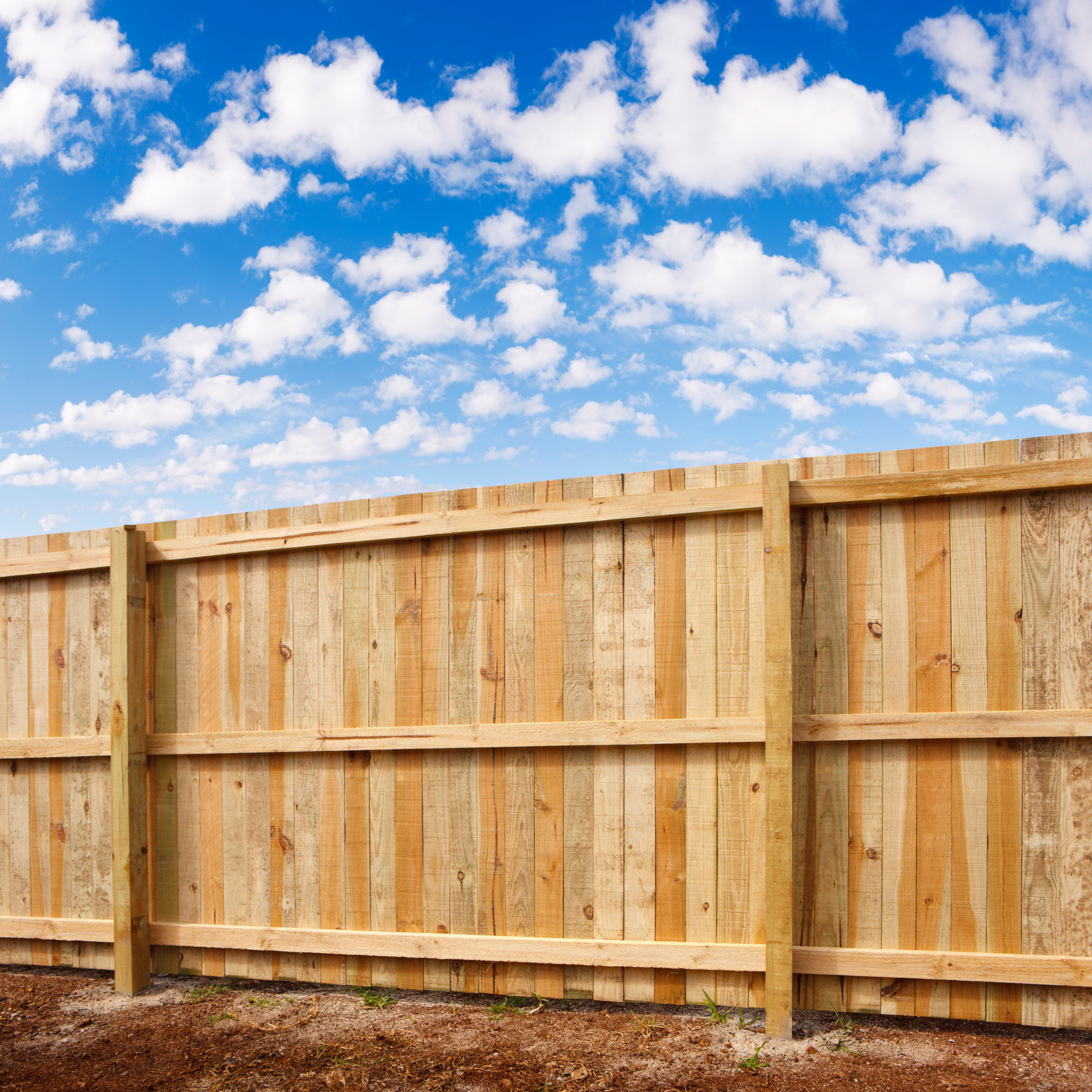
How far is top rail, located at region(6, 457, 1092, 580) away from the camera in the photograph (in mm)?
3021

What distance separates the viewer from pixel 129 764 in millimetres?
3793

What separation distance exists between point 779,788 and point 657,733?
53 cm

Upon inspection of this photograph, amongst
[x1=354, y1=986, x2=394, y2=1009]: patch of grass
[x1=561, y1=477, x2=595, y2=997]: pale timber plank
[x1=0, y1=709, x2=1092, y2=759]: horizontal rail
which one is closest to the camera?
[x1=0, y1=709, x2=1092, y2=759]: horizontal rail

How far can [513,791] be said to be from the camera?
3.35 metres

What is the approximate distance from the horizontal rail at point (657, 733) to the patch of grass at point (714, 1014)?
1075 mm

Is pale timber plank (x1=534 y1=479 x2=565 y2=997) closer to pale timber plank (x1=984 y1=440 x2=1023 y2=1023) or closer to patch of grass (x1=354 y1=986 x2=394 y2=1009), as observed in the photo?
patch of grass (x1=354 y1=986 x2=394 y2=1009)

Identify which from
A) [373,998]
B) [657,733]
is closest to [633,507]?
[657,733]

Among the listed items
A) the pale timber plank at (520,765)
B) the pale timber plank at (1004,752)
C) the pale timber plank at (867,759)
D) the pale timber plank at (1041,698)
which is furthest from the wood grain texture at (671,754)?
the pale timber plank at (1041,698)

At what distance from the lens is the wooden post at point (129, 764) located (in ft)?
12.4

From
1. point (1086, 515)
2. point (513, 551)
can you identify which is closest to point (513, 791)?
point (513, 551)

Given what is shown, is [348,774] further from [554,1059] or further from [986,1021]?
[986,1021]

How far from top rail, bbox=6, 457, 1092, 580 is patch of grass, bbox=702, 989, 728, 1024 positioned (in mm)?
2030

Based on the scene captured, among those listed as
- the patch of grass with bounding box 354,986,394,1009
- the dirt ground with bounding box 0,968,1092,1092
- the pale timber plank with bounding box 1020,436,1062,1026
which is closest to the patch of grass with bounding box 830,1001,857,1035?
Result: the dirt ground with bounding box 0,968,1092,1092

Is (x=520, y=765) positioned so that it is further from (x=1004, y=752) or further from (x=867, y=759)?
(x=1004, y=752)
